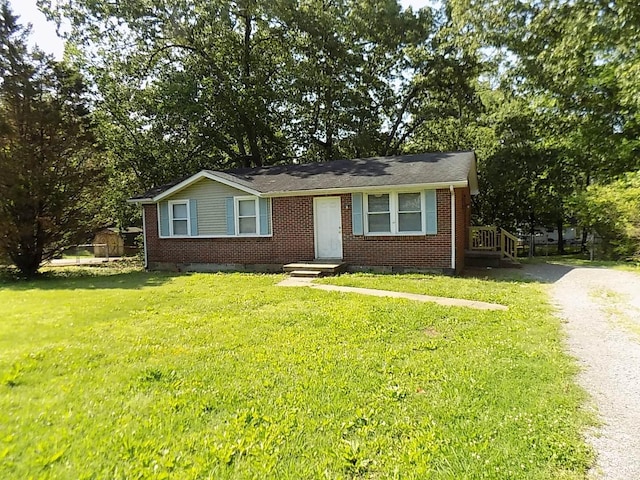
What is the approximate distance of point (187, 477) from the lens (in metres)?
2.53

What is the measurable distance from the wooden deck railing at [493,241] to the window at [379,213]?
5455 millimetres

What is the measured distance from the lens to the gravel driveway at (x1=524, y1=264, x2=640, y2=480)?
9.19 feet

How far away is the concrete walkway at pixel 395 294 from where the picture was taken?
740 cm

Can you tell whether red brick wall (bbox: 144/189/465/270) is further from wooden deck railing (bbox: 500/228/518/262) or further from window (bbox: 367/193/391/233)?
wooden deck railing (bbox: 500/228/518/262)

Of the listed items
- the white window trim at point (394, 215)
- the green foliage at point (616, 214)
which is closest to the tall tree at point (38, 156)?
the white window trim at point (394, 215)

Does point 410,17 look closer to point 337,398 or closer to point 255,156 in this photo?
point 255,156

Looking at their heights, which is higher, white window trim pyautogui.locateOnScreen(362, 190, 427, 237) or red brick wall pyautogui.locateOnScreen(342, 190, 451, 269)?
white window trim pyautogui.locateOnScreen(362, 190, 427, 237)

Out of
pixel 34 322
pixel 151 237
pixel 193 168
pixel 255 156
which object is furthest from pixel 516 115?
pixel 34 322


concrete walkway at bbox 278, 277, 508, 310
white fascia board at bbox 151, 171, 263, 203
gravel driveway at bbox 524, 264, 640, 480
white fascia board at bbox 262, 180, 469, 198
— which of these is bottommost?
gravel driveway at bbox 524, 264, 640, 480

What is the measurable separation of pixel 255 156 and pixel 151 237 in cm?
905

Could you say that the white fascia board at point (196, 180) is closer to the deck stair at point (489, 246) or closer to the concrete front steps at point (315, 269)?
the concrete front steps at point (315, 269)

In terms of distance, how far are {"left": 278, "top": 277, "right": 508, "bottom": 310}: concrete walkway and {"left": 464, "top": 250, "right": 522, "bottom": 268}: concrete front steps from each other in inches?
253

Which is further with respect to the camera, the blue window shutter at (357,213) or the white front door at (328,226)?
the white front door at (328,226)

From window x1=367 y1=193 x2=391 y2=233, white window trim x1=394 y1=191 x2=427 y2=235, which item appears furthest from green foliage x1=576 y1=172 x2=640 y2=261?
window x1=367 y1=193 x2=391 y2=233
